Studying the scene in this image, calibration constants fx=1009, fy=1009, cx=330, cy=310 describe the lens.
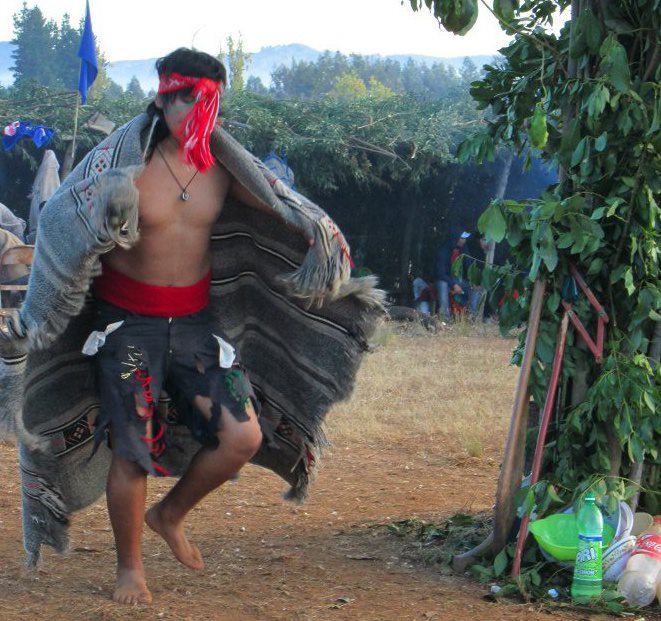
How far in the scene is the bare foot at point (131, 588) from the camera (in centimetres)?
376

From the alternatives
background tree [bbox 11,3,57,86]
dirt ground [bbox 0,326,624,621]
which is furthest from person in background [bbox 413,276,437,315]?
background tree [bbox 11,3,57,86]

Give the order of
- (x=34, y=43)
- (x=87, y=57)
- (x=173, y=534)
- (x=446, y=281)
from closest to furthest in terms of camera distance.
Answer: (x=173, y=534) → (x=87, y=57) → (x=446, y=281) → (x=34, y=43)

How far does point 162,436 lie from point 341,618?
3.46 ft

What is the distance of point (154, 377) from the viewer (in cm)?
385

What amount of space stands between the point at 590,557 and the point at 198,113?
2154mm

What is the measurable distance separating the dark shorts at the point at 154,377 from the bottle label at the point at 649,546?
1.55m

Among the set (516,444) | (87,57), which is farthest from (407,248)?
(516,444)

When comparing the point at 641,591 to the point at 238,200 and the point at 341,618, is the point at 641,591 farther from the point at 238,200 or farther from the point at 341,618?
the point at 238,200

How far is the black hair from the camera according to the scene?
3725 mm

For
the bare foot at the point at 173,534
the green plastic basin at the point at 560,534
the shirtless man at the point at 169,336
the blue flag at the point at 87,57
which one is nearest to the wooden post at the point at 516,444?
the green plastic basin at the point at 560,534

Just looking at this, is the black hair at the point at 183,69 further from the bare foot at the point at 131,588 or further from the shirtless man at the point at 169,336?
the bare foot at the point at 131,588

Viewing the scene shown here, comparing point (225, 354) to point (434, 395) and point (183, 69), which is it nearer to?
point (183, 69)

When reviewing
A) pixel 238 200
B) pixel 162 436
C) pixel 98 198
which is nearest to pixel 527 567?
pixel 162 436

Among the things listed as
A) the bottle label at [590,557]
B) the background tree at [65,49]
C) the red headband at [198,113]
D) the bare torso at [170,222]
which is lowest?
the bottle label at [590,557]
